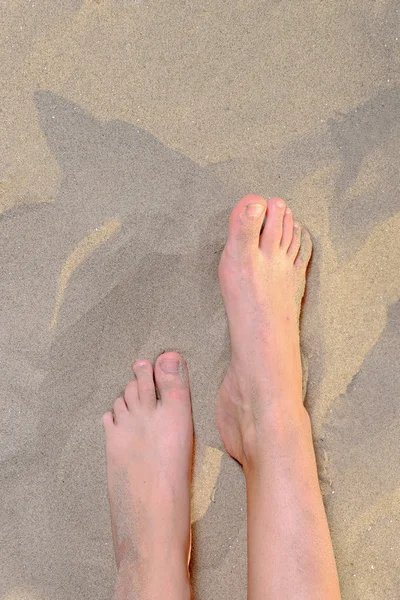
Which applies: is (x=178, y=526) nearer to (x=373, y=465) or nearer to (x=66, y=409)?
(x=66, y=409)

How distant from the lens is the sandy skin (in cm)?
145

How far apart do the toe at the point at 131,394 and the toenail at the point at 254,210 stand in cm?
53

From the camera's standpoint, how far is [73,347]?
5.13 feet

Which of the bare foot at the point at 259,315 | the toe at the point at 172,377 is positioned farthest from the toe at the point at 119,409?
the bare foot at the point at 259,315

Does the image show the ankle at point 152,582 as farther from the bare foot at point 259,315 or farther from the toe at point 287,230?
the toe at point 287,230

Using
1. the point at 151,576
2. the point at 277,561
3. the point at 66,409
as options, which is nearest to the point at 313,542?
the point at 277,561

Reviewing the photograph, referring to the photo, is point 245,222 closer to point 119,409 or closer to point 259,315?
point 259,315

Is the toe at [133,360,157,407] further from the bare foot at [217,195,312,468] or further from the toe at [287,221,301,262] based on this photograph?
the toe at [287,221,301,262]

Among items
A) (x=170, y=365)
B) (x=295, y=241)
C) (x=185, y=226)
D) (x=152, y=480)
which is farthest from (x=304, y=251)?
(x=152, y=480)

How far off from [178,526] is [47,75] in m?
1.20

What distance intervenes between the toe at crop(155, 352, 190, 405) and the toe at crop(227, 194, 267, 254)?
318 millimetres

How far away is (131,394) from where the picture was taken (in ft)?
5.21

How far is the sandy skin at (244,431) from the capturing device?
4.75 ft

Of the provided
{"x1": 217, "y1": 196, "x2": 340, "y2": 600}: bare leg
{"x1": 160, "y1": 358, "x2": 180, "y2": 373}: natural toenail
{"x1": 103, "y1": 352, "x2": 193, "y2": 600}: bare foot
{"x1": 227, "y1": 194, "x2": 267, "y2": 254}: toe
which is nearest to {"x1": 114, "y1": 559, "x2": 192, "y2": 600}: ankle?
{"x1": 103, "y1": 352, "x2": 193, "y2": 600}: bare foot
